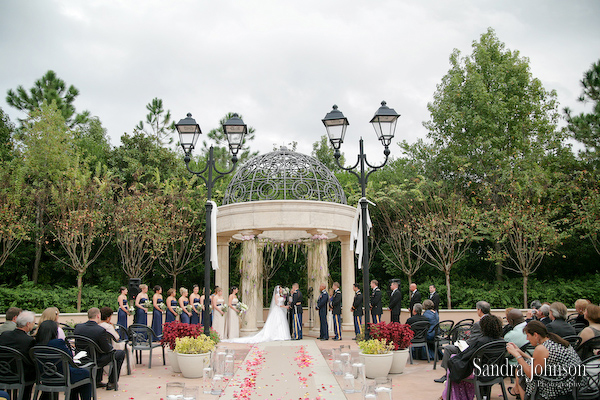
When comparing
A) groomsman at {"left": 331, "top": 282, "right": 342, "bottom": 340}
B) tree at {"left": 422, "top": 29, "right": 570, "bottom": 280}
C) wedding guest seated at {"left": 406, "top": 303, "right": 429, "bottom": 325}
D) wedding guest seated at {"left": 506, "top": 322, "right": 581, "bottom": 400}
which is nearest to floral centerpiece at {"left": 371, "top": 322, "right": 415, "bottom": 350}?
wedding guest seated at {"left": 406, "top": 303, "right": 429, "bottom": 325}

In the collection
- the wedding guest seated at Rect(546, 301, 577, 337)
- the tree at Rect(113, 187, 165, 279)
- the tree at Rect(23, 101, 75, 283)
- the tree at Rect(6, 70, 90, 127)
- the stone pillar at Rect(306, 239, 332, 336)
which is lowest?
the wedding guest seated at Rect(546, 301, 577, 337)

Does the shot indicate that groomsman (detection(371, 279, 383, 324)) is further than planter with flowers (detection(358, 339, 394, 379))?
Yes


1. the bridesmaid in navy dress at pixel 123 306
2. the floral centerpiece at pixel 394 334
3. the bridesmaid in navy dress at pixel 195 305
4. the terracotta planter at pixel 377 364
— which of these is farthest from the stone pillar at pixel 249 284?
the terracotta planter at pixel 377 364

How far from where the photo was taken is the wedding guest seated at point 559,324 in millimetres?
6930

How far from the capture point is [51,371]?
Answer: 19.8 ft

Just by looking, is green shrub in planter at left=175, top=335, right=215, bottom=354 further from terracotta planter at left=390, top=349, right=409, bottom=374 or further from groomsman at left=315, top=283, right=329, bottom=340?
groomsman at left=315, top=283, right=329, bottom=340

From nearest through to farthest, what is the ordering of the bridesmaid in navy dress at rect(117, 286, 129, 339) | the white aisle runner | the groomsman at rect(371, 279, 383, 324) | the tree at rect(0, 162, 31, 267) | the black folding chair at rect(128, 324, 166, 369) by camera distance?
the white aisle runner
the black folding chair at rect(128, 324, 166, 369)
the bridesmaid in navy dress at rect(117, 286, 129, 339)
the groomsman at rect(371, 279, 383, 324)
the tree at rect(0, 162, 31, 267)

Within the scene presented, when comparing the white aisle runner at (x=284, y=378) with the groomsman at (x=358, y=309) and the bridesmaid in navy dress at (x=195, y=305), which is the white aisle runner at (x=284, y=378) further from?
the groomsman at (x=358, y=309)

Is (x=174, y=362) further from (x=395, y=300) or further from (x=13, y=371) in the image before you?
(x=395, y=300)

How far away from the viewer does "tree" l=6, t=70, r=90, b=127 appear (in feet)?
96.4

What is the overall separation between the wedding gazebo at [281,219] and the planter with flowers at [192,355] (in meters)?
6.16

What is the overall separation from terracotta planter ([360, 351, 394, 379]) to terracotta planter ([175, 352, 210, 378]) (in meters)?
3.07

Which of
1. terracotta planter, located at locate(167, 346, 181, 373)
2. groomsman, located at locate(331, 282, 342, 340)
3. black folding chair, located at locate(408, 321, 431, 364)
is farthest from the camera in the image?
groomsman, located at locate(331, 282, 342, 340)

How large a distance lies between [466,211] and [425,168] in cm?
454
